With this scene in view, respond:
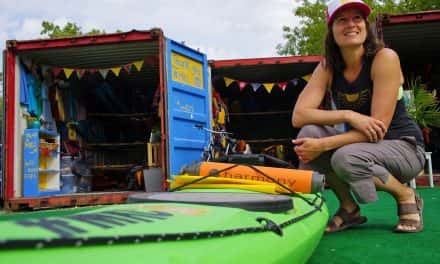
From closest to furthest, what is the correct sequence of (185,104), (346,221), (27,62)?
(346,221) → (185,104) → (27,62)

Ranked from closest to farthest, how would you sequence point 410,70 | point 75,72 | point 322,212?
point 322,212 < point 75,72 < point 410,70

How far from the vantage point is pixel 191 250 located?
0.75 metres

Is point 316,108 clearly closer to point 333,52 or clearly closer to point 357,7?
point 333,52

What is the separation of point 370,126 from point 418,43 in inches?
219

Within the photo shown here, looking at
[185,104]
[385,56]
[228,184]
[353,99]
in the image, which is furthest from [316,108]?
[185,104]

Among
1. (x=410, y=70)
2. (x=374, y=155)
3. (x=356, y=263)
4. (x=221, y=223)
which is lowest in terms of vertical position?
(x=356, y=263)

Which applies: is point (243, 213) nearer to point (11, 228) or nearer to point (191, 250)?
point (191, 250)

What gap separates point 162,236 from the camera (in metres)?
0.73

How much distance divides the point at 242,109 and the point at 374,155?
688 centimetres

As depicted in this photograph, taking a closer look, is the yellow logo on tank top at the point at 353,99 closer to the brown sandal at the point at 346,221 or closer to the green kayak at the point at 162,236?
the brown sandal at the point at 346,221

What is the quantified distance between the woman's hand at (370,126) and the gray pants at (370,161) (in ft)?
0.13

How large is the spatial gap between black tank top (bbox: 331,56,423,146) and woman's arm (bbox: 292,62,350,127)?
100 mm

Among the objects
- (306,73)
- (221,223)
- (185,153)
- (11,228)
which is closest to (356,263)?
(221,223)

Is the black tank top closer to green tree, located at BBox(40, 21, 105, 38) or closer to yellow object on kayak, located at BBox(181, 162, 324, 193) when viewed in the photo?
yellow object on kayak, located at BBox(181, 162, 324, 193)
